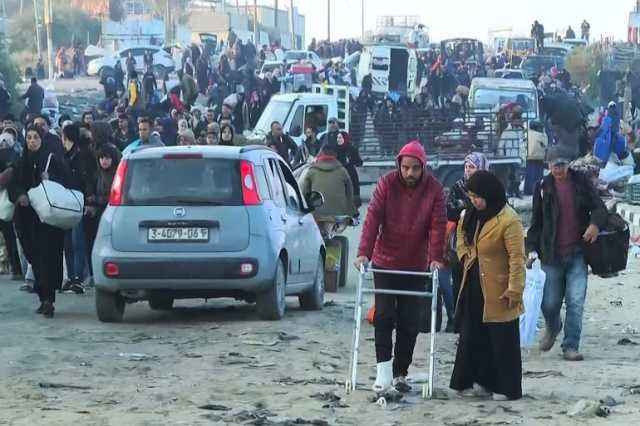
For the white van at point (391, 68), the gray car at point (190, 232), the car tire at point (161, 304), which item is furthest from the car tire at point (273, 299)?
the white van at point (391, 68)

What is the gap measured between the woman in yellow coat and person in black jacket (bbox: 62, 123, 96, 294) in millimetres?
6212

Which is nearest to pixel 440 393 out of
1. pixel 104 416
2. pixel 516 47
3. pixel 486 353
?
pixel 486 353

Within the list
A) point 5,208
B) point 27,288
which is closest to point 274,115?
point 5,208

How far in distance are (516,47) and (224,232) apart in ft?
201

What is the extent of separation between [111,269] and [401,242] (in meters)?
3.91

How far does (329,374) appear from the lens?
1055cm

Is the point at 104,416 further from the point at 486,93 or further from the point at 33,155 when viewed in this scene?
the point at 486,93

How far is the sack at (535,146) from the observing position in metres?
29.5

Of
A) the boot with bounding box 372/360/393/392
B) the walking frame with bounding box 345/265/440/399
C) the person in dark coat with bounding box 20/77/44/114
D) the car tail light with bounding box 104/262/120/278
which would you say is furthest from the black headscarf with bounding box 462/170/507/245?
the person in dark coat with bounding box 20/77/44/114

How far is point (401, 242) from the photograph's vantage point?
9.47m

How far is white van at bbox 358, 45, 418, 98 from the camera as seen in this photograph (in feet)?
175

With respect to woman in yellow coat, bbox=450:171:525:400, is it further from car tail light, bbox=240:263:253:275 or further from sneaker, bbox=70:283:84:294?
sneaker, bbox=70:283:84:294

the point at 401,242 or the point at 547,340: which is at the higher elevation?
the point at 401,242

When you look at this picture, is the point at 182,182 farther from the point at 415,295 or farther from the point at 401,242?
the point at 415,295
